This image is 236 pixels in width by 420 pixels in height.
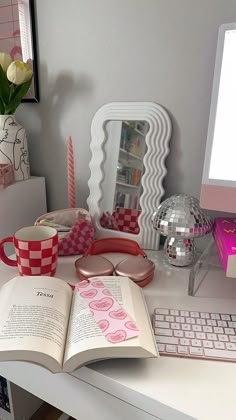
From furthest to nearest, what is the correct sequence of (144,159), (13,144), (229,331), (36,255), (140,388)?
(13,144), (144,159), (36,255), (229,331), (140,388)

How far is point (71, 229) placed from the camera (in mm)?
813

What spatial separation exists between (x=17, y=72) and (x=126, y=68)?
0.28m

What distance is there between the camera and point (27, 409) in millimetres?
837

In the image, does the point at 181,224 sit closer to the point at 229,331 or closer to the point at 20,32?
the point at 229,331

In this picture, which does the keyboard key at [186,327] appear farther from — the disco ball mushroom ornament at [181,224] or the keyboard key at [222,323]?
the disco ball mushroom ornament at [181,224]

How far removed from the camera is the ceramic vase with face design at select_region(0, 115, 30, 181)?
2.96ft

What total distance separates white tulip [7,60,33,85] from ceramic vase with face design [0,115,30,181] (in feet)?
0.34

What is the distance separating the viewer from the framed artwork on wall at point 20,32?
0.92m

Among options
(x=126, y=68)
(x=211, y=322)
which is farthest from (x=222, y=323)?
(x=126, y=68)

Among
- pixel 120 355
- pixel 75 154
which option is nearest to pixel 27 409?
pixel 120 355

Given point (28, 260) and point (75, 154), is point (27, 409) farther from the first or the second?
point (75, 154)

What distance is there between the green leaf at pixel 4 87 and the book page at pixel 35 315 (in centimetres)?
55

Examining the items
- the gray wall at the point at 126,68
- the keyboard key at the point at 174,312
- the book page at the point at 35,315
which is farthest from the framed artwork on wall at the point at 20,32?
the keyboard key at the point at 174,312

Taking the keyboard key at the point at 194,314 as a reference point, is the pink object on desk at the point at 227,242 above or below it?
above
